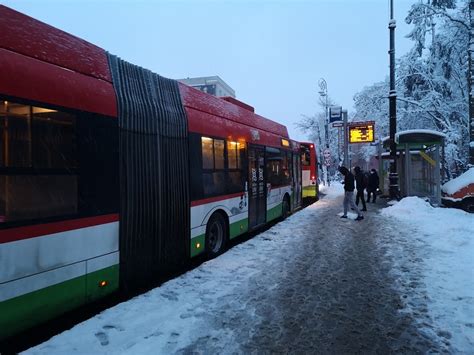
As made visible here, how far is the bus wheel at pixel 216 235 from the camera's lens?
24.6ft

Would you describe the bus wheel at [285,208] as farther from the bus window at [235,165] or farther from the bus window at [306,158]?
the bus window at [306,158]

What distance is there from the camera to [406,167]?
15.8m

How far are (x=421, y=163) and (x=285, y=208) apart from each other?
8.02 meters

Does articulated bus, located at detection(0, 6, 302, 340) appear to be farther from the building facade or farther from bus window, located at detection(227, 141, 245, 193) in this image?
the building facade

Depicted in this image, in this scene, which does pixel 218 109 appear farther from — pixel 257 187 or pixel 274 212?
pixel 274 212

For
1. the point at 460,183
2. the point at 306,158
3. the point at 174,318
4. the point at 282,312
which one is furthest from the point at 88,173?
the point at 306,158

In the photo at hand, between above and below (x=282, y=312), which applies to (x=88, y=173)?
above

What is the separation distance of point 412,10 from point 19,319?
22823 mm

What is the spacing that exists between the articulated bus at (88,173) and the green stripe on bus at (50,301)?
0.01 m

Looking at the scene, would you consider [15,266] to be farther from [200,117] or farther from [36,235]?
[200,117]

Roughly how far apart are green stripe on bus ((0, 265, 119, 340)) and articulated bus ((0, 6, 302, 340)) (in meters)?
0.01

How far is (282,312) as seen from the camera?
4.76 metres

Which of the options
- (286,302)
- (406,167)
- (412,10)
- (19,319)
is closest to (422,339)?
(286,302)

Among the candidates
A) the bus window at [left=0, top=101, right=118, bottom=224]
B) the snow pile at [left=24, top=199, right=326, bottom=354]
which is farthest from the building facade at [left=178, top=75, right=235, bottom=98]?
the bus window at [left=0, top=101, right=118, bottom=224]
